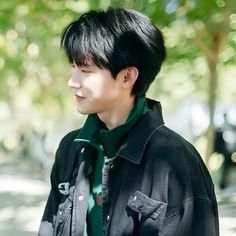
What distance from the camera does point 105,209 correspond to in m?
1.85

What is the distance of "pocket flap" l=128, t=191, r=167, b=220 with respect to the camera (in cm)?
175

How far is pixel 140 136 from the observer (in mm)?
1863

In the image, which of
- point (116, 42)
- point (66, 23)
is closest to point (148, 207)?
point (116, 42)

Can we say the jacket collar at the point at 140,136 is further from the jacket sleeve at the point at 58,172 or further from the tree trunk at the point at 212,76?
the tree trunk at the point at 212,76

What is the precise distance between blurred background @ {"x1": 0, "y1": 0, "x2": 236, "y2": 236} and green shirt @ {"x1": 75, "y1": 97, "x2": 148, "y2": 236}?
3.60 ft

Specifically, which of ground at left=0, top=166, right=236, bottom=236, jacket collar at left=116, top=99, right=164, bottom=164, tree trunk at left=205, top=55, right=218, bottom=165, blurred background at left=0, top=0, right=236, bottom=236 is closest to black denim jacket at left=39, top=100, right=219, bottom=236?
jacket collar at left=116, top=99, right=164, bottom=164

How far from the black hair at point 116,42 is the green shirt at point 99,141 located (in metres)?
0.13

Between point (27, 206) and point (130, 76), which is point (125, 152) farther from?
point (27, 206)

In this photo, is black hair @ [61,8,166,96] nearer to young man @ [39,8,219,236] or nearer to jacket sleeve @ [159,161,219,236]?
young man @ [39,8,219,236]

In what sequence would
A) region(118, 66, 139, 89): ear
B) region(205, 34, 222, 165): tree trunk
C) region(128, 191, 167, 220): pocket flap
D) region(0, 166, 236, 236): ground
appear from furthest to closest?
region(0, 166, 236, 236): ground < region(205, 34, 222, 165): tree trunk < region(118, 66, 139, 89): ear < region(128, 191, 167, 220): pocket flap

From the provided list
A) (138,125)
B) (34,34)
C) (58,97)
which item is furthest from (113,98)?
(58,97)

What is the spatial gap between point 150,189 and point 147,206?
59 millimetres

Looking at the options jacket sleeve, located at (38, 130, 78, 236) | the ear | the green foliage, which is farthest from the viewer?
the green foliage

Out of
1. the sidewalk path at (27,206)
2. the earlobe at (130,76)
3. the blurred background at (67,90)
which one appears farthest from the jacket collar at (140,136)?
the sidewalk path at (27,206)
